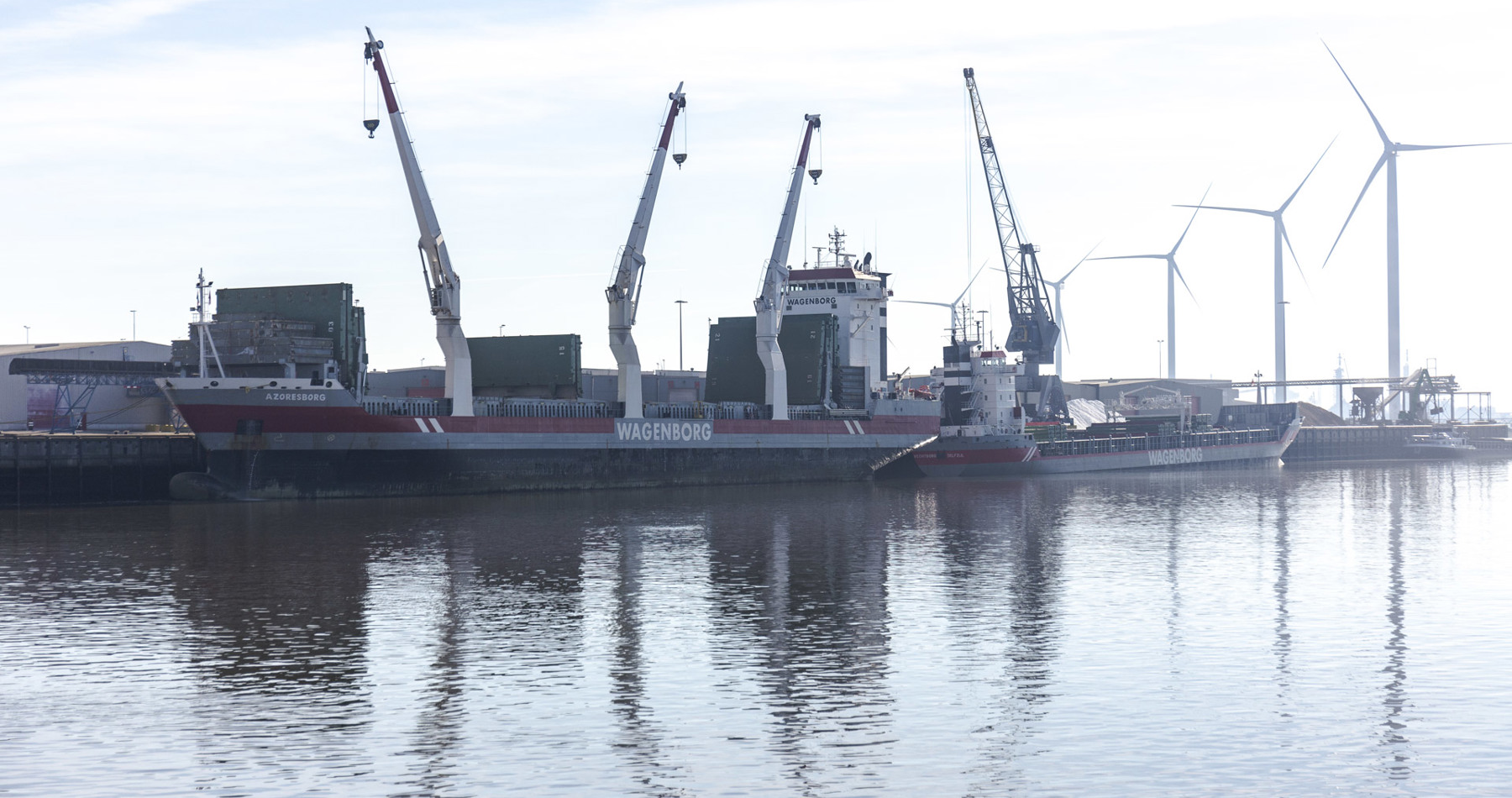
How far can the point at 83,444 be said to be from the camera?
213 ft

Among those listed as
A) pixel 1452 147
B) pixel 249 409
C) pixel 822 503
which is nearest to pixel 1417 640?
pixel 822 503

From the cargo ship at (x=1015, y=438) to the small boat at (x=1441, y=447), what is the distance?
5649 centimetres

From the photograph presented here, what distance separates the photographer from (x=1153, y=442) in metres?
117

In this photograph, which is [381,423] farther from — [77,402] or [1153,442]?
[1153,442]

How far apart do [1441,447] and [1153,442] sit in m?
69.6

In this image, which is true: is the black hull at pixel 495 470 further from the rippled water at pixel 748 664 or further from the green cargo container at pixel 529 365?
the rippled water at pixel 748 664

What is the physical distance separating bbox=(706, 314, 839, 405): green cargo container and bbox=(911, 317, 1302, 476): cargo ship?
12.2m

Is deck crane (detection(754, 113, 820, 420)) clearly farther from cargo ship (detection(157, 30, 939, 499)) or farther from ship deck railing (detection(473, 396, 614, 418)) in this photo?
ship deck railing (detection(473, 396, 614, 418))

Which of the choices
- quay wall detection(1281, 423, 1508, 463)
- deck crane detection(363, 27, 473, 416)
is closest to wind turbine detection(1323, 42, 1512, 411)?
quay wall detection(1281, 423, 1508, 463)

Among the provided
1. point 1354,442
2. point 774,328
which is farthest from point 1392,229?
point 774,328

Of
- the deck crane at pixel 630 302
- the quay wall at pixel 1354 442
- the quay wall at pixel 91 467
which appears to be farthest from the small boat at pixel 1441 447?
the quay wall at pixel 91 467

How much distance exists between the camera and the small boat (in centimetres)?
16625

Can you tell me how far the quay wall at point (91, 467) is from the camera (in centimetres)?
6353

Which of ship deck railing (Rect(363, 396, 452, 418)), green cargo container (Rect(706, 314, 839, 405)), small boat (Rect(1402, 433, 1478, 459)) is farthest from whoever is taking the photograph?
small boat (Rect(1402, 433, 1478, 459))
